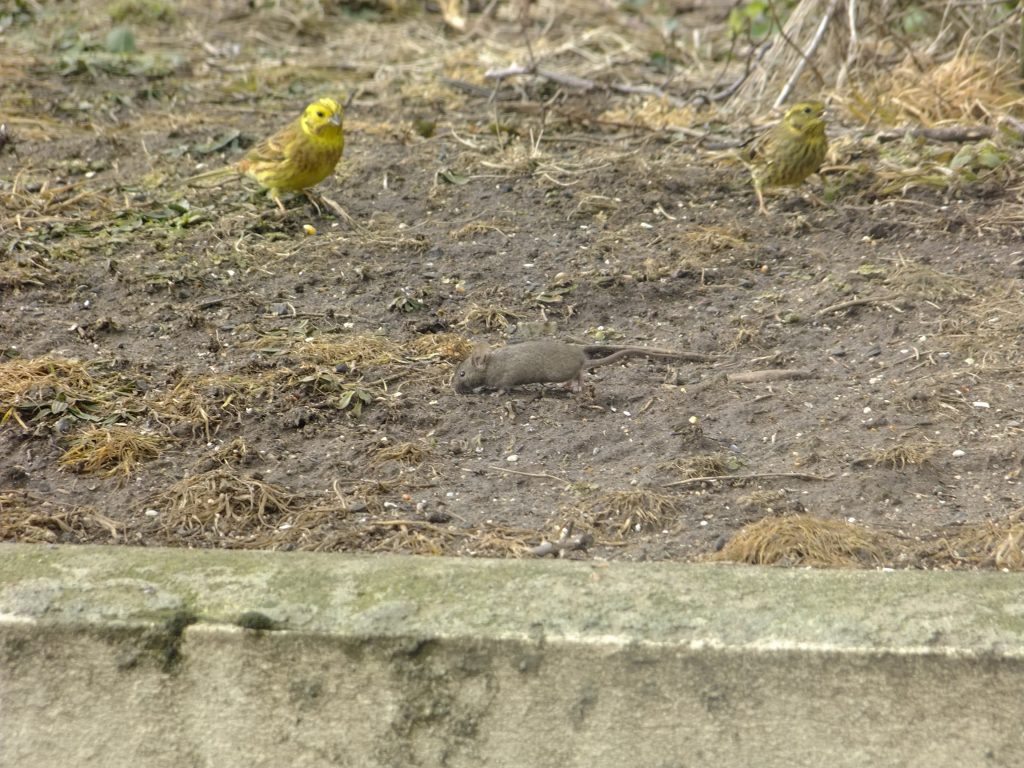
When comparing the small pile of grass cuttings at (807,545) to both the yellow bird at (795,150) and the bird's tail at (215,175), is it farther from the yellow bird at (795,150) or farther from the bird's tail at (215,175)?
the bird's tail at (215,175)

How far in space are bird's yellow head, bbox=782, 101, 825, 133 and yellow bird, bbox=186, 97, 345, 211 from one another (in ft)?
6.25

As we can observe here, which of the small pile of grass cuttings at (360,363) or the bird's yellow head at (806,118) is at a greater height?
the bird's yellow head at (806,118)

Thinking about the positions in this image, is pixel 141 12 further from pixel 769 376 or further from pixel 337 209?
pixel 769 376

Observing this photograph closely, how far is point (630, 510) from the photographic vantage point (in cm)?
306

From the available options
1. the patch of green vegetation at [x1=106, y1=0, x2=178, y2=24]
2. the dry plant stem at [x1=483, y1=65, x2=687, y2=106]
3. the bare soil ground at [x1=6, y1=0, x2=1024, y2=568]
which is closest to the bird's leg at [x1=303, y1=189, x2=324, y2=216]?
the bare soil ground at [x1=6, y1=0, x2=1024, y2=568]

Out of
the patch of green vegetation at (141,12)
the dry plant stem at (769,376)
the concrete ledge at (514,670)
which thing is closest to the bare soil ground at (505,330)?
the dry plant stem at (769,376)

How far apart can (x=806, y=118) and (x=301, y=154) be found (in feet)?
6.84

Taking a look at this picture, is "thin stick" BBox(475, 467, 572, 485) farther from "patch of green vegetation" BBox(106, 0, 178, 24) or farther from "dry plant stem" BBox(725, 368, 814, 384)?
"patch of green vegetation" BBox(106, 0, 178, 24)

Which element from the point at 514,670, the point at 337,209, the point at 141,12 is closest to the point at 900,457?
the point at 514,670

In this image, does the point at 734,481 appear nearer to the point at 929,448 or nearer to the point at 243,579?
the point at 929,448

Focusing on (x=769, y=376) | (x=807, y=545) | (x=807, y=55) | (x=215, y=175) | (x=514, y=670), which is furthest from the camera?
(x=807, y=55)

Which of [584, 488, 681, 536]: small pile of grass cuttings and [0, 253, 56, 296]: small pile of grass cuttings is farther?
[0, 253, 56, 296]: small pile of grass cuttings

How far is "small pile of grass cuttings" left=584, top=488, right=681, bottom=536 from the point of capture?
3.02 metres

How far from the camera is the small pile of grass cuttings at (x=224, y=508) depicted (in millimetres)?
3035
